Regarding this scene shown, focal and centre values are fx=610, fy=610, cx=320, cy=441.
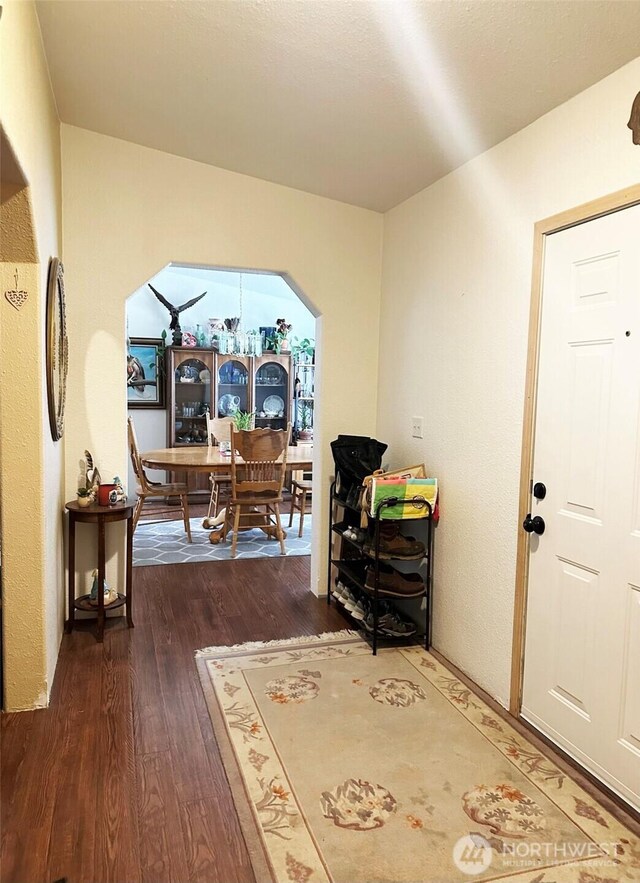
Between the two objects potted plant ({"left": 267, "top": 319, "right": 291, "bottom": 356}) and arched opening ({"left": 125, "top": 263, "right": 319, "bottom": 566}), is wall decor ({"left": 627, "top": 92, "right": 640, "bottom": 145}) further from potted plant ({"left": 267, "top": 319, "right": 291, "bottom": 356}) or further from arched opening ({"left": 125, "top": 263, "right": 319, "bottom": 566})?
potted plant ({"left": 267, "top": 319, "right": 291, "bottom": 356})

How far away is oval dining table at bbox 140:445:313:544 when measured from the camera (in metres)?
5.01

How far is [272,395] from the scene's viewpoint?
24.6ft

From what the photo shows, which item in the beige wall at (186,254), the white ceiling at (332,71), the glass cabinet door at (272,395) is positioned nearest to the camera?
the white ceiling at (332,71)

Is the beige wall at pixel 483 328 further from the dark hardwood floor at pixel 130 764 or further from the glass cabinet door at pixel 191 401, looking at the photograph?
the glass cabinet door at pixel 191 401

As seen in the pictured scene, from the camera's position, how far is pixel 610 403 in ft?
6.89

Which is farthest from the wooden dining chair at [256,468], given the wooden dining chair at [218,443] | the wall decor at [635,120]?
the wall decor at [635,120]

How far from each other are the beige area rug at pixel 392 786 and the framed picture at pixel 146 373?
4629 mm

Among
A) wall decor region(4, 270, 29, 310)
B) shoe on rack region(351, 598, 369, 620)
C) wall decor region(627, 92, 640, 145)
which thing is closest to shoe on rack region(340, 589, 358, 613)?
shoe on rack region(351, 598, 369, 620)

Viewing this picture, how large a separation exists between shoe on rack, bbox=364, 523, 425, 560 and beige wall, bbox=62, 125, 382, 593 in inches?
33.7

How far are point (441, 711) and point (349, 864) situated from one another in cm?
95

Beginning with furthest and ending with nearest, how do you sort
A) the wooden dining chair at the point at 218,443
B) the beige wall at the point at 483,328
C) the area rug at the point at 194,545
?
the wooden dining chair at the point at 218,443
the area rug at the point at 194,545
the beige wall at the point at 483,328

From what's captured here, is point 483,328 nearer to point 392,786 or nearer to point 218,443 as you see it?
point 392,786

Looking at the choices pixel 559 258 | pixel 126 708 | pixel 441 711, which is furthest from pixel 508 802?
pixel 559 258

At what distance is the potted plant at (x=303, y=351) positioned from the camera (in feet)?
25.0
